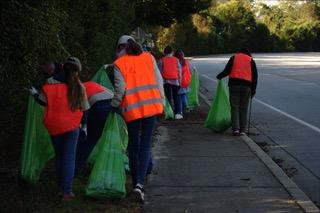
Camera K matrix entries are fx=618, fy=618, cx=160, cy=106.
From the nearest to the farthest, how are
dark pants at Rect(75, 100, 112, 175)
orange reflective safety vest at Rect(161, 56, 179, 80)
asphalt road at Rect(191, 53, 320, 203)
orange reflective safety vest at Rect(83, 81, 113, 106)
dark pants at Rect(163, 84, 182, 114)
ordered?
orange reflective safety vest at Rect(83, 81, 113, 106)
dark pants at Rect(75, 100, 112, 175)
asphalt road at Rect(191, 53, 320, 203)
orange reflective safety vest at Rect(161, 56, 179, 80)
dark pants at Rect(163, 84, 182, 114)

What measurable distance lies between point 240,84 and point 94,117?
459 centimetres

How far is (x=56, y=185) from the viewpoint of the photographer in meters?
6.99

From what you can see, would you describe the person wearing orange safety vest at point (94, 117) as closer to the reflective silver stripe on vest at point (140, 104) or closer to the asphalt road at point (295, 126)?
the reflective silver stripe on vest at point (140, 104)

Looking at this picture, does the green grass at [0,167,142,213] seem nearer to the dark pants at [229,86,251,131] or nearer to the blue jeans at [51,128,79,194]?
the blue jeans at [51,128,79,194]

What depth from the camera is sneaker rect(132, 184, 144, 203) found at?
6.34 metres

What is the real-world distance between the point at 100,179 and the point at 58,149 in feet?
1.79

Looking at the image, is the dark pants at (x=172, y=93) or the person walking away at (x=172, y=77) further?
the dark pants at (x=172, y=93)

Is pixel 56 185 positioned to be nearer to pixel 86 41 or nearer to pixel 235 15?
pixel 86 41

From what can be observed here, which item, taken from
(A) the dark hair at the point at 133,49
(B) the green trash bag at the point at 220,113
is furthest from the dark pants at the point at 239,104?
(A) the dark hair at the point at 133,49

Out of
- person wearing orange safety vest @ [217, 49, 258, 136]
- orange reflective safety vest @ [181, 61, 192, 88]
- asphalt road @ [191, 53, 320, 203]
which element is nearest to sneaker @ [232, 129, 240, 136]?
person wearing orange safety vest @ [217, 49, 258, 136]

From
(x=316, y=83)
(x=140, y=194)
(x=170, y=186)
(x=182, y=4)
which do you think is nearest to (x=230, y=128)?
(x=170, y=186)

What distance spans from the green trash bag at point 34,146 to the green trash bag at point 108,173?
2.26 feet

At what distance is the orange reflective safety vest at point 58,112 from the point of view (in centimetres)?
605

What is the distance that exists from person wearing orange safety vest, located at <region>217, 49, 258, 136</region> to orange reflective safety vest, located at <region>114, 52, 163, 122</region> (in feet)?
15.7
